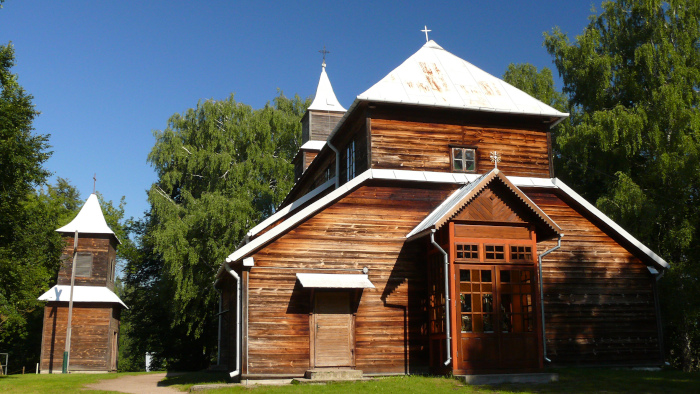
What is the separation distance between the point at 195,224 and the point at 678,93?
23.6 meters

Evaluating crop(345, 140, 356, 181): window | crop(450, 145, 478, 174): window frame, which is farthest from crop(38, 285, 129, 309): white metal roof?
crop(450, 145, 478, 174): window frame

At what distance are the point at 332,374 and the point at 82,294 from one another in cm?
2298

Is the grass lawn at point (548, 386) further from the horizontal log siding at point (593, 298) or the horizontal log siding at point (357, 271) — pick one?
the horizontal log siding at point (593, 298)

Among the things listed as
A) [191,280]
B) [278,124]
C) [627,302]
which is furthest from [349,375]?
[278,124]

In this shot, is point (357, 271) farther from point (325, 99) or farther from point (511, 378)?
point (325, 99)

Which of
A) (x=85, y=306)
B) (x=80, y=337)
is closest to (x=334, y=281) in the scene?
(x=85, y=306)

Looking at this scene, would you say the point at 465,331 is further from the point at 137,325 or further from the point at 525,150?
the point at 137,325

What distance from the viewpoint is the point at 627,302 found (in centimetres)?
1825

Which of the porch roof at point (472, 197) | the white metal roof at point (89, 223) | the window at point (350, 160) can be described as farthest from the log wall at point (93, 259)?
the porch roof at point (472, 197)

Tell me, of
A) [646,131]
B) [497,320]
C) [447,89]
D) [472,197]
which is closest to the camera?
[497,320]

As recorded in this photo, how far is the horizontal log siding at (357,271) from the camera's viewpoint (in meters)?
15.6

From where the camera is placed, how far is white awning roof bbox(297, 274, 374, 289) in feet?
51.0

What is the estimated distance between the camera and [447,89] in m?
18.8

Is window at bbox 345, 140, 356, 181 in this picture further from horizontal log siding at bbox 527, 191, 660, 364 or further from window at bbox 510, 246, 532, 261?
window at bbox 510, 246, 532, 261
